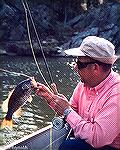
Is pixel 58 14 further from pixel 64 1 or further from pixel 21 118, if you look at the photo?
pixel 21 118

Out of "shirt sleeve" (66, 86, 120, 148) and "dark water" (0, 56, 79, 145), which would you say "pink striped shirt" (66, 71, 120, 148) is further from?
"dark water" (0, 56, 79, 145)

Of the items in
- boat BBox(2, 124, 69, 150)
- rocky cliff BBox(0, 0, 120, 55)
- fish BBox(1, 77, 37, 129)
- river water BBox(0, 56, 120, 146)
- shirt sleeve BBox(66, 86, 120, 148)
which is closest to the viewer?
shirt sleeve BBox(66, 86, 120, 148)

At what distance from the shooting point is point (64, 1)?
56.8 meters

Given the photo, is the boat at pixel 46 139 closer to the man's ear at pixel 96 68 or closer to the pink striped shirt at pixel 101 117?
the pink striped shirt at pixel 101 117

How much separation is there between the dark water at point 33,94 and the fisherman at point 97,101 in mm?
4692

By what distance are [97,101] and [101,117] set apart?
269mm

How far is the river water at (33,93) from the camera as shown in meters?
12.8

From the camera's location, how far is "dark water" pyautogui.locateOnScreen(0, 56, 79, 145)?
12828 millimetres

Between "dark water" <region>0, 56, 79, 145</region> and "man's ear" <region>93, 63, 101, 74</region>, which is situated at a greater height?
"man's ear" <region>93, 63, 101, 74</region>

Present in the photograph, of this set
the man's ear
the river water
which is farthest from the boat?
the river water

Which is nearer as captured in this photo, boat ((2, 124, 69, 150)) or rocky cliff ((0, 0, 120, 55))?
boat ((2, 124, 69, 150))

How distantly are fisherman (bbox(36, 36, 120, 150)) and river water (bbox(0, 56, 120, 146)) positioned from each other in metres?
6.90

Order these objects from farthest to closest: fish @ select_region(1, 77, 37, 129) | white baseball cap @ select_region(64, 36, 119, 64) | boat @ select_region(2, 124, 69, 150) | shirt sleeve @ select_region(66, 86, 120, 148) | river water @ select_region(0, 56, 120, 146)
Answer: river water @ select_region(0, 56, 120, 146), boat @ select_region(2, 124, 69, 150), fish @ select_region(1, 77, 37, 129), white baseball cap @ select_region(64, 36, 119, 64), shirt sleeve @ select_region(66, 86, 120, 148)

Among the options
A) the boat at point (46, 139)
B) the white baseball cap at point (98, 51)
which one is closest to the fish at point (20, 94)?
the boat at point (46, 139)
